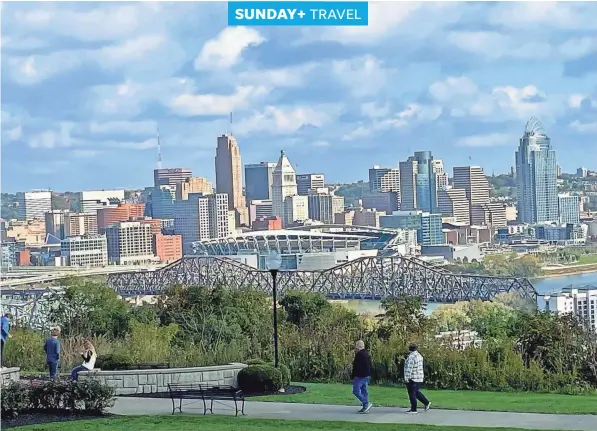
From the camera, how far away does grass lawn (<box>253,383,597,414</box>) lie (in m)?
7.43

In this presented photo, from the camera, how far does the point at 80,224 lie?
69.6 m

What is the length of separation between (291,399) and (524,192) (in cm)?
5237

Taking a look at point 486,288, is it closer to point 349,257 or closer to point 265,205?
A: point 349,257

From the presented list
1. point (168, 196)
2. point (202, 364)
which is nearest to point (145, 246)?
point (168, 196)

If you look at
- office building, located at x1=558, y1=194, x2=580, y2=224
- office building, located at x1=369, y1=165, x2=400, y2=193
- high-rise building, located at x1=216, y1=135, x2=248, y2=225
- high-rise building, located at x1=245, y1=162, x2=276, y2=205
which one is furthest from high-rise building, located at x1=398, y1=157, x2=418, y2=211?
office building, located at x1=558, y1=194, x2=580, y2=224

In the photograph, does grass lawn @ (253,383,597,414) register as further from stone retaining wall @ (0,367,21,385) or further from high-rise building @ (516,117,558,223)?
high-rise building @ (516,117,558,223)

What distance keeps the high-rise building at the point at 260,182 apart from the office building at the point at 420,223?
24.6 feet

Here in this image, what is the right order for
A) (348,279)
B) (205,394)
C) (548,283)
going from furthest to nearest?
(348,279) < (548,283) < (205,394)

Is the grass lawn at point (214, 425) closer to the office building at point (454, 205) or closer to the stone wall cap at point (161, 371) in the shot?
the stone wall cap at point (161, 371)

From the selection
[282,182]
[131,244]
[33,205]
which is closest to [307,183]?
[282,182]

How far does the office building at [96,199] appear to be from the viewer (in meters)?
72.3

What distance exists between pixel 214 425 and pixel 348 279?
140 ft

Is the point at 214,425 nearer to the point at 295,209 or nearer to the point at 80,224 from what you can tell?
the point at 295,209

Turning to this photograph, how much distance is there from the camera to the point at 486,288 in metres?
41.1
